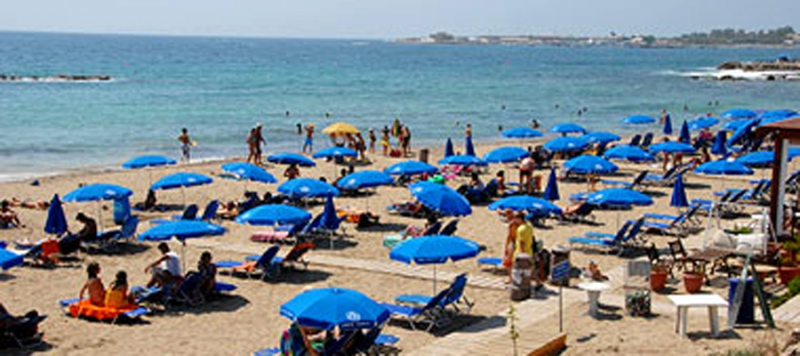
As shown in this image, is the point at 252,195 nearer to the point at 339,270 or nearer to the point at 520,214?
the point at 339,270

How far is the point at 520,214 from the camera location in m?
14.8

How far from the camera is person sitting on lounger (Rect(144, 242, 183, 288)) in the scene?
14.3 m

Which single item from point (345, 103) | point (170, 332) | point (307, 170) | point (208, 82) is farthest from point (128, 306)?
point (208, 82)

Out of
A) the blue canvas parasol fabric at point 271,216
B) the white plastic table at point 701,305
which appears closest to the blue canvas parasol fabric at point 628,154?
the blue canvas parasol fabric at point 271,216

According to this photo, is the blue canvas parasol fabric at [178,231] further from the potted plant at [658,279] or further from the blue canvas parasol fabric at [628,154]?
the blue canvas parasol fabric at [628,154]

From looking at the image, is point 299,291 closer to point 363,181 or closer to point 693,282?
point 693,282

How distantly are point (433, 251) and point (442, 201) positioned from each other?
13.6ft

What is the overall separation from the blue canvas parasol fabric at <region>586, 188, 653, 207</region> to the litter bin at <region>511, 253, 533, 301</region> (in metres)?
4.88

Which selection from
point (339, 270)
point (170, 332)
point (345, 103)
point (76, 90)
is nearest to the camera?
point (170, 332)

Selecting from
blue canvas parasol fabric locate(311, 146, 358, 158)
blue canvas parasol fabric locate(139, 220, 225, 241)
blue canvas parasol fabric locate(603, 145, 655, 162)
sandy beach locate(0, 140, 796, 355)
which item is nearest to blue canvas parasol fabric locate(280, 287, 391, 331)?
sandy beach locate(0, 140, 796, 355)

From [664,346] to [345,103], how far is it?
58044mm

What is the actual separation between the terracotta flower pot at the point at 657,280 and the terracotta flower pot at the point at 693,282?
0.35 metres

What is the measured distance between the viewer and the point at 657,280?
567 inches

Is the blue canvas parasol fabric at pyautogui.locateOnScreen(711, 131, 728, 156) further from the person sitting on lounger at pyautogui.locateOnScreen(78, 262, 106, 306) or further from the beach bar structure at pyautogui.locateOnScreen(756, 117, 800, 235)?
the person sitting on lounger at pyautogui.locateOnScreen(78, 262, 106, 306)
